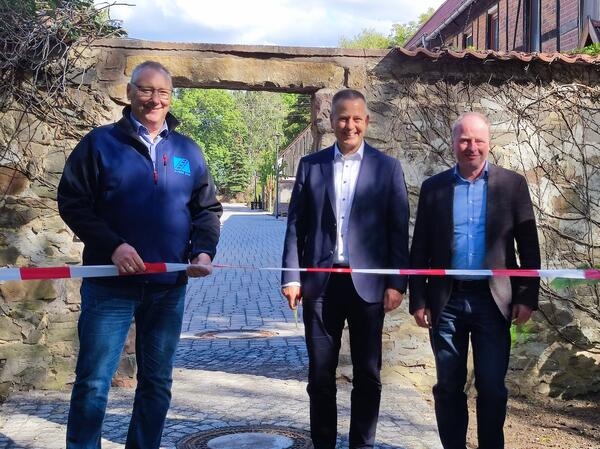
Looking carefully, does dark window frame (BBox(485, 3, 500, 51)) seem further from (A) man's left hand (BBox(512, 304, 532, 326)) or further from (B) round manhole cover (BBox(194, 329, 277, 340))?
(A) man's left hand (BBox(512, 304, 532, 326))

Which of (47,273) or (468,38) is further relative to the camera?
(468,38)

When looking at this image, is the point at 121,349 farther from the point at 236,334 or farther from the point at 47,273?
the point at 236,334

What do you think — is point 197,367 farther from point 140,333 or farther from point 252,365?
point 140,333

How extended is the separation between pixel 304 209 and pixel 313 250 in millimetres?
239

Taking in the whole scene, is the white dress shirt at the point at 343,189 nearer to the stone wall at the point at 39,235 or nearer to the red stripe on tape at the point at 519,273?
the red stripe on tape at the point at 519,273

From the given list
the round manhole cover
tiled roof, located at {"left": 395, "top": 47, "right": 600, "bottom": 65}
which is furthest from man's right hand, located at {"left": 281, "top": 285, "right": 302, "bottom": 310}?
the round manhole cover

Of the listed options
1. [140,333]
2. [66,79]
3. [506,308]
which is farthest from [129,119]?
[66,79]

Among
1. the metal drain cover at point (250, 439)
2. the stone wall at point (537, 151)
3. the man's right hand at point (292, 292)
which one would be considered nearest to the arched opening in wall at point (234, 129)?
the stone wall at point (537, 151)

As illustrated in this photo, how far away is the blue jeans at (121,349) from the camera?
358 cm

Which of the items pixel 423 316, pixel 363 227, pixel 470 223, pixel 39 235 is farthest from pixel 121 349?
pixel 39 235

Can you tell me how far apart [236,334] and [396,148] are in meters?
3.26

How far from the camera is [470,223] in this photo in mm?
3930

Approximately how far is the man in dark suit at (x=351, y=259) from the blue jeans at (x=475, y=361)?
1.10ft

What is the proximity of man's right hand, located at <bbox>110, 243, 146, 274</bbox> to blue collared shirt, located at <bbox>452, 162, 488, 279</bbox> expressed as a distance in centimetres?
146
